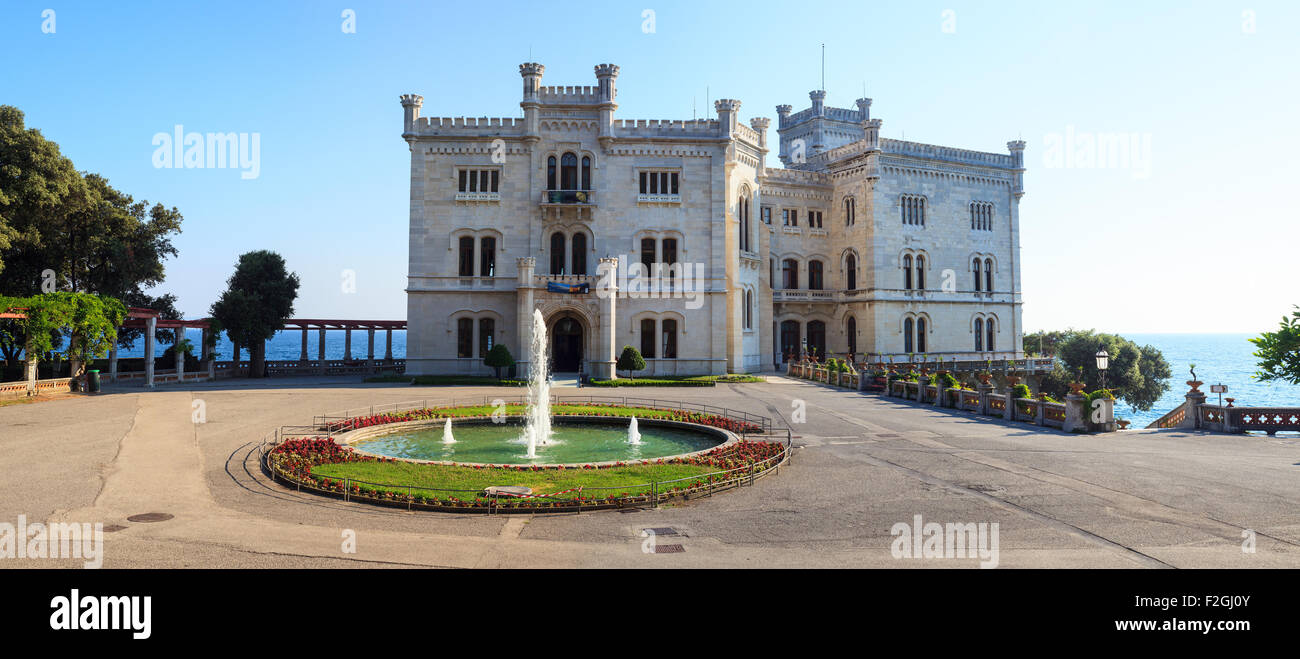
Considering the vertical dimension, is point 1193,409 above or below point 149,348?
below

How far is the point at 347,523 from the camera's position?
11.5m

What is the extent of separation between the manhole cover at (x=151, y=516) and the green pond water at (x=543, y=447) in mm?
6450

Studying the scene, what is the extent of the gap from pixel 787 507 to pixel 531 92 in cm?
3672

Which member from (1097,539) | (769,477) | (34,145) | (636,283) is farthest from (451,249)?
(1097,539)

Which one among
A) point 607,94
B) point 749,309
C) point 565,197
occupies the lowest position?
point 749,309

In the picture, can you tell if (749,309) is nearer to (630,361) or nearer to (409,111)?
(630,361)

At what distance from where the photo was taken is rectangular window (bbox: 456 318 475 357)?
43656 millimetres

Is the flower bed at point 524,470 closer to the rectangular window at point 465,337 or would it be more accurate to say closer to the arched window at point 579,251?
the rectangular window at point 465,337

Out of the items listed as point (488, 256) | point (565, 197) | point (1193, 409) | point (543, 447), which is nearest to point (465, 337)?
point (488, 256)

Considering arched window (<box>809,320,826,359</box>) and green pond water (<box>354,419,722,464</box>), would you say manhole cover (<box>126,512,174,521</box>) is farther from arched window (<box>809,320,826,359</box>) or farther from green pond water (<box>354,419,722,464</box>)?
arched window (<box>809,320,826,359</box>)

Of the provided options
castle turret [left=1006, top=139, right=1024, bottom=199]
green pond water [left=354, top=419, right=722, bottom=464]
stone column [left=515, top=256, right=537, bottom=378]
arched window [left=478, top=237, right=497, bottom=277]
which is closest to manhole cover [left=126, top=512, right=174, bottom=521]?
green pond water [left=354, top=419, right=722, bottom=464]

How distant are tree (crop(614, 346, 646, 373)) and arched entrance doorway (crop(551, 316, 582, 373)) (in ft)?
14.5

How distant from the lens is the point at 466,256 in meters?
43.9
